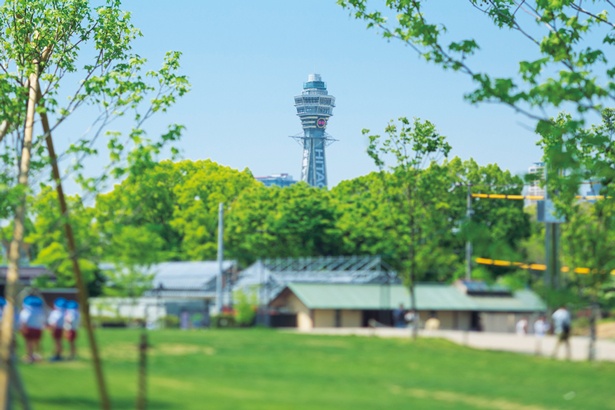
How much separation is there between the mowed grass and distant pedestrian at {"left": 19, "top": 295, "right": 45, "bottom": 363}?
64 centimetres

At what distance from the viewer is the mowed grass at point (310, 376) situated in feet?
65.1

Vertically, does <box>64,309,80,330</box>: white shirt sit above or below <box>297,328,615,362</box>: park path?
above

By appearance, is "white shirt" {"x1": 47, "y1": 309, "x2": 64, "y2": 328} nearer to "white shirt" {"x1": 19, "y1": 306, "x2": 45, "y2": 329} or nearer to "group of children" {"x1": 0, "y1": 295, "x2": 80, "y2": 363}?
"group of children" {"x1": 0, "y1": 295, "x2": 80, "y2": 363}

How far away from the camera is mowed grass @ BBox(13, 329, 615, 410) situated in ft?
65.1

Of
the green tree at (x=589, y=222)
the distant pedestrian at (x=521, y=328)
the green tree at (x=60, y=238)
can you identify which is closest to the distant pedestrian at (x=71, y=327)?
the green tree at (x=60, y=238)

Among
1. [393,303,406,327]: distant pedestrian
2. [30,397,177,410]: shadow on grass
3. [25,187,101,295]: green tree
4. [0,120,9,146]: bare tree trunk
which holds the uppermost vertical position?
[0,120,9,146]: bare tree trunk

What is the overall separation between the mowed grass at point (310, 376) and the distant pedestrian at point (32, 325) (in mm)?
641

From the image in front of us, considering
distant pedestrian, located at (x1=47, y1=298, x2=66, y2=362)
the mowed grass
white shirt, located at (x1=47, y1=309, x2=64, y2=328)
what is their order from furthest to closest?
white shirt, located at (x1=47, y1=309, x2=64, y2=328) → distant pedestrian, located at (x1=47, y1=298, x2=66, y2=362) → the mowed grass

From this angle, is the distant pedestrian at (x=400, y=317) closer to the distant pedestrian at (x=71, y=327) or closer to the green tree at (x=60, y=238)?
the green tree at (x=60, y=238)

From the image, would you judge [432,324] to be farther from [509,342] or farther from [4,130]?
[4,130]

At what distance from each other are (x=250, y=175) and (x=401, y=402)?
86.7 m

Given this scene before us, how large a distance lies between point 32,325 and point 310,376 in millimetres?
5952

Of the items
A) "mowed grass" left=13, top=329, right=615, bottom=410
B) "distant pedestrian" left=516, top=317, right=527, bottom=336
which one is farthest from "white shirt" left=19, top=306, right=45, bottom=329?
"distant pedestrian" left=516, top=317, right=527, bottom=336

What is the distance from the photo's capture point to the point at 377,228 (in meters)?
67.2
